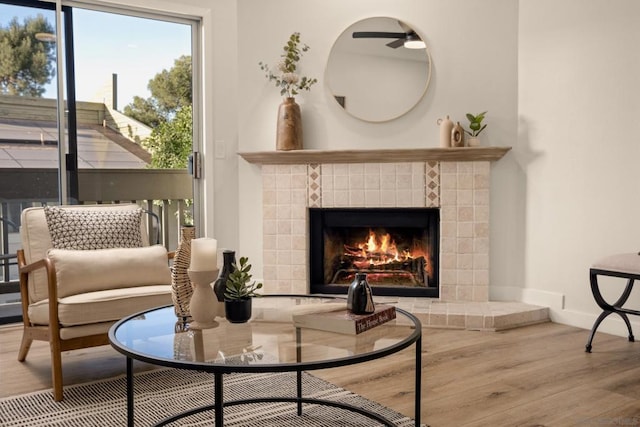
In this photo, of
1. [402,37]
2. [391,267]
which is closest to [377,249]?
[391,267]

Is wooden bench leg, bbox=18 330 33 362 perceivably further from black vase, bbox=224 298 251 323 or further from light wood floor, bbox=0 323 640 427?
black vase, bbox=224 298 251 323

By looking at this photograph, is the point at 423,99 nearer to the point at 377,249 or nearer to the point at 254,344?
the point at 377,249

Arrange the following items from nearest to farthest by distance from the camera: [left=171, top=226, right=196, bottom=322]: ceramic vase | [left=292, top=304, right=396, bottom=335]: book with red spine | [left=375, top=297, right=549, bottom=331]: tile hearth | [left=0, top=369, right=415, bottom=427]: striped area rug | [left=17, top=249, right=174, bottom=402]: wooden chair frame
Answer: [left=292, top=304, right=396, bottom=335]: book with red spine, [left=171, top=226, right=196, bottom=322]: ceramic vase, [left=0, top=369, right=415, bottom=427]: striped area rug, [left=17, top=249, right=174, bottom=402]: wooden chair frame, [left=375, top=297, right=549, bottom=331]: tile hearth

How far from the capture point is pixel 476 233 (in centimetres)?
421

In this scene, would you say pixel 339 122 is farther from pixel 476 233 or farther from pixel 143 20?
pixel 143 20

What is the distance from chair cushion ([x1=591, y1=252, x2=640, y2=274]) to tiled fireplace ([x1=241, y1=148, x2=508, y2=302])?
107cm

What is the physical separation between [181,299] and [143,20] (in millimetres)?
3016

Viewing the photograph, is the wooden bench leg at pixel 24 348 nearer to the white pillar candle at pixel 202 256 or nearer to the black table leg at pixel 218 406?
the white pillar candle at pixel 202 256

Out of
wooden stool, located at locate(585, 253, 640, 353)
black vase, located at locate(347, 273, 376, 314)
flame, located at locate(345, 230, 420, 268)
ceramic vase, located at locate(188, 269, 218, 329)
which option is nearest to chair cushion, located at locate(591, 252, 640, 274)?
wooden stool, located at locate(585, 253, 640, 353)

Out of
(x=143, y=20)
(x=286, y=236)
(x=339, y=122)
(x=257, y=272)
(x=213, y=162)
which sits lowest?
(x=257, y=272)

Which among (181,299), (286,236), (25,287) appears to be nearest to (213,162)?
(286,236)

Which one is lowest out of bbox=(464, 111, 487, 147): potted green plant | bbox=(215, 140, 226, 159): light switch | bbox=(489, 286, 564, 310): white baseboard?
bbox=(489, 286, 564, 310): white baseboard

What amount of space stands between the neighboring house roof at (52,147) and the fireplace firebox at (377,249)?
145 centimetres

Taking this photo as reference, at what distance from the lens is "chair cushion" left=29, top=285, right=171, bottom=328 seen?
2678 mm
